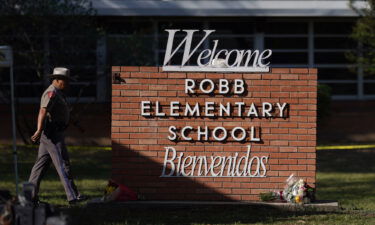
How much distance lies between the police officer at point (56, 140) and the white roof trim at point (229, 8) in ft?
39.0

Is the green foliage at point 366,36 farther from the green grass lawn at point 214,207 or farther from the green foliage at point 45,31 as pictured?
the green foliage at point 45,31

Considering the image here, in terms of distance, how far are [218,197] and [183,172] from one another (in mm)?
610

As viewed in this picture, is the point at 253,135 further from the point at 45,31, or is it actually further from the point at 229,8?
the point at 229,8

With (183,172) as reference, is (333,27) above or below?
above

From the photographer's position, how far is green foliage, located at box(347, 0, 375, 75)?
65.9ft

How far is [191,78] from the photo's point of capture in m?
11.1

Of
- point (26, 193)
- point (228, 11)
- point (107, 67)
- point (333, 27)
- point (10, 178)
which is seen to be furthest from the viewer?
point (333, 27)

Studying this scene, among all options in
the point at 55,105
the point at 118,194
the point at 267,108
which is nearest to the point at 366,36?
the point at 267,108

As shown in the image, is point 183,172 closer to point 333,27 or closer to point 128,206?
point 128,206

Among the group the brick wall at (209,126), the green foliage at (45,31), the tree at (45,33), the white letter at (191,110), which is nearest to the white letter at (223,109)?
the brick wall at (209,126)

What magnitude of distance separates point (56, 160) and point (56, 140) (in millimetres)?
281

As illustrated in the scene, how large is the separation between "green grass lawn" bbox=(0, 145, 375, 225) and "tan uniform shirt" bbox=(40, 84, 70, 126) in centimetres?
127

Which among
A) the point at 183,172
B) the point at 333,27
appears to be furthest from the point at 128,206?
the point at 333,27

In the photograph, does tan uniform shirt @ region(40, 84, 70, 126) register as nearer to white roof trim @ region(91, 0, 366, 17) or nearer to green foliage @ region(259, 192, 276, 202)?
green foliage @ region(259, 192, 276, 202)
